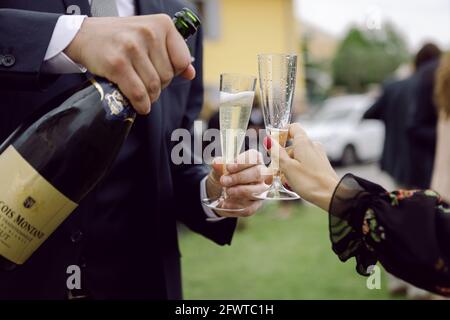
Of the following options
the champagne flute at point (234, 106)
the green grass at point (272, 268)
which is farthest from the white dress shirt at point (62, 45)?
the green grass at point (272, 268)

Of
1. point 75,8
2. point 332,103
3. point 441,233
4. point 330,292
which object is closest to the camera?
point 441,233

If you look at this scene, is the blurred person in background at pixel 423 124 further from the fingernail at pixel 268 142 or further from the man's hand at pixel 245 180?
the fingernail at pixel 268 142

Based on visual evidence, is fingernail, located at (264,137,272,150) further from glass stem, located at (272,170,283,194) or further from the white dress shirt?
the white dress shirt

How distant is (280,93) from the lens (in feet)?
4.21

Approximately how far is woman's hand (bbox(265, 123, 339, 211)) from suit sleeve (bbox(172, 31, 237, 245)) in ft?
1.66

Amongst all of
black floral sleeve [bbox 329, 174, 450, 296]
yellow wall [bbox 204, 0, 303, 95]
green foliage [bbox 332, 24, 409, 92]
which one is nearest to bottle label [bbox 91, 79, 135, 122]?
black floral sleeve [bbox 329, 174, 450, 296]

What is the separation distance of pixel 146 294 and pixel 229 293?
9.96 feet

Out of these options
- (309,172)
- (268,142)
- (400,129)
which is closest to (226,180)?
(268,142)

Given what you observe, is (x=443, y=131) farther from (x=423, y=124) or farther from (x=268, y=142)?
(x=268, y=142)

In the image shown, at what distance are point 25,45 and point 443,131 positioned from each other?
2.73m

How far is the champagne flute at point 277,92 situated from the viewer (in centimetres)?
123

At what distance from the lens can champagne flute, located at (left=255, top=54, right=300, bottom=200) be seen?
123cm
